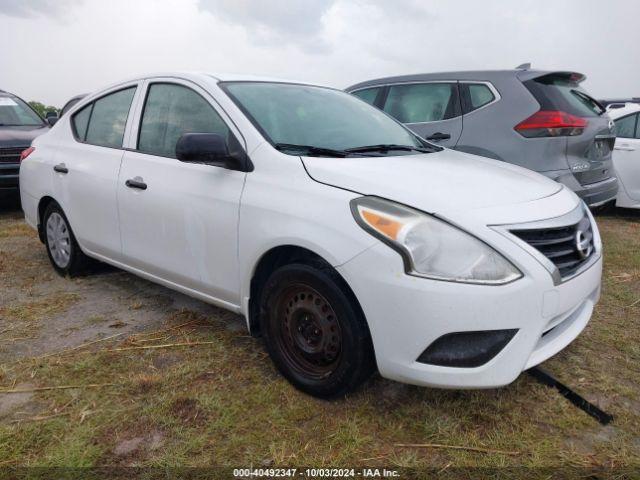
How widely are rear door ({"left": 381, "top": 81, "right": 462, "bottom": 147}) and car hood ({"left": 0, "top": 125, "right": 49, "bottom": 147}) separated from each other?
4.85m

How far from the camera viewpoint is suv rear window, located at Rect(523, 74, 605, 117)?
15.0 feet

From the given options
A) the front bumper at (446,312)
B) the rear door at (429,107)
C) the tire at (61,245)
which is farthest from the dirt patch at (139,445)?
the rear door at (429,107)

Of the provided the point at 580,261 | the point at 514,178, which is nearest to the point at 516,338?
the point at 580,261

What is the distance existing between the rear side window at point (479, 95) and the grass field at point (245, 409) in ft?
7.41

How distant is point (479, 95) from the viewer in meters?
4.86

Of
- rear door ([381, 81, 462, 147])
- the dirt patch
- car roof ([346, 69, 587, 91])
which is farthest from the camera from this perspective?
rear door ([381, 81, 462, 147])

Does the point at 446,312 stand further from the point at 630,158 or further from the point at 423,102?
the point at 630,158

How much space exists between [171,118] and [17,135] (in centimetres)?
511

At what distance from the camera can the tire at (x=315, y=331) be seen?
2.20m

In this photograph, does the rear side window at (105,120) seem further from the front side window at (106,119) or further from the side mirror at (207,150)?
the side mirror at (207,150)

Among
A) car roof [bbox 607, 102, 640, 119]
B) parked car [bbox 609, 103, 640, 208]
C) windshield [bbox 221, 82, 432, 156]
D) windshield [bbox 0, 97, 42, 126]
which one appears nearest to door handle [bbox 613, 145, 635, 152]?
parked car [bbox 609, 103, 640, 208]

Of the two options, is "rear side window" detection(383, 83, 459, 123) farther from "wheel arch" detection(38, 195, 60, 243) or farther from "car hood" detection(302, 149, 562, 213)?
"wheel arch" detection(38, 195, 60, 243)

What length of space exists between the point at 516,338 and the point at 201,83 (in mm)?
2155

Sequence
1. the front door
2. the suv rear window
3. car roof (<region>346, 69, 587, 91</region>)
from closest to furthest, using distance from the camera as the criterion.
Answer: the front door, the suv rear window, car roof (<region>346, 69, 587, 91</region>)
